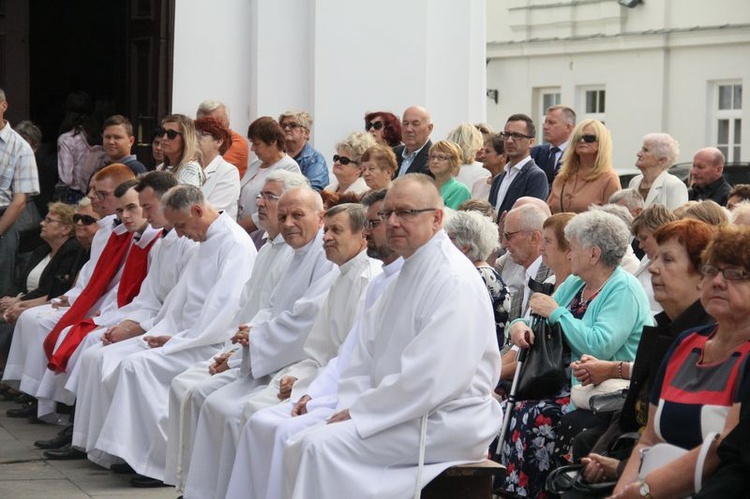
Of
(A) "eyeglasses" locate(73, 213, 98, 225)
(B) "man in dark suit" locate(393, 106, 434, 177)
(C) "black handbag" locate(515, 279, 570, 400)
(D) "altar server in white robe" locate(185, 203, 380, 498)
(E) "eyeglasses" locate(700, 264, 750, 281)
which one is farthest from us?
(B) "man in dark suit" locate(393, 106, 434, 177)

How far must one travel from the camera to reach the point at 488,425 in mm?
6613

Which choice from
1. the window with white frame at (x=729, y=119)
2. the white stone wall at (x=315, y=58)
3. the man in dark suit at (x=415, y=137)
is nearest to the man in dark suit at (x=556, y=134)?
the man in dark suit at (x=415, y=137)

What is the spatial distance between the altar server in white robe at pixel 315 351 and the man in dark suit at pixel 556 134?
4.42m

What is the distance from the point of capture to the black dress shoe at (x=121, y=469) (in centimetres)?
938

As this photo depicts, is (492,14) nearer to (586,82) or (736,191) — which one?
(586,82)

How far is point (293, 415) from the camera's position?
7.36m

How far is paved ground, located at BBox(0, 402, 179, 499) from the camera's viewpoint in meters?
8.70

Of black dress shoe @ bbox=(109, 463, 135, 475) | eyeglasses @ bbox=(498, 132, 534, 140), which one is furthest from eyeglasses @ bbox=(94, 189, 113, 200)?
eyeglasses @ bbox=(498, 132, 534, 140)

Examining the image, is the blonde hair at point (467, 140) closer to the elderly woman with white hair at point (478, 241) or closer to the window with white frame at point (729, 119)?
the elderly woman with white hair at point (478, 241)

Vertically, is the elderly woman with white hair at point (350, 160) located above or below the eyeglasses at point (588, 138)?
below

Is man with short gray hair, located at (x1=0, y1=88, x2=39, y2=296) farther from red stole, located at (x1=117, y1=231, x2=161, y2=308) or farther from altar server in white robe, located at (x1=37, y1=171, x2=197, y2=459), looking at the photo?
altar server in white robe, located at (x1=37, y1=171, x2=197, y2=459)

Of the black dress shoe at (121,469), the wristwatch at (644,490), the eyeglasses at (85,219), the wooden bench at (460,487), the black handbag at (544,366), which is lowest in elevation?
the black dress shoe at (121,469)

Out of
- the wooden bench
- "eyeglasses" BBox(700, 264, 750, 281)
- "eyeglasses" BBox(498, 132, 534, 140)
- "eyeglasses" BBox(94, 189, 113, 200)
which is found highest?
"eyeglasses" BBox(498, 132, 534, 140)

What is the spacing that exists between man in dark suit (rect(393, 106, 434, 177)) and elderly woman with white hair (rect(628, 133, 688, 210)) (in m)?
1.82
